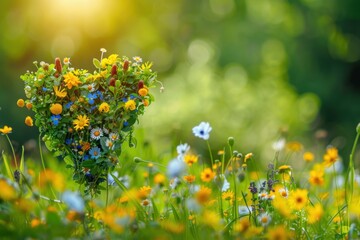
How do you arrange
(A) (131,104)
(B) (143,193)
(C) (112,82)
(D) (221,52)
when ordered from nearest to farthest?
(B) (143,193) < (A) (131,104) < (C) (112,82) < (D) (221,52)

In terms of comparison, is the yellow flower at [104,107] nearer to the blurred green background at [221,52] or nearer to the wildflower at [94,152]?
the wildflower at [94,152]

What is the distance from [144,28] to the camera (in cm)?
1448

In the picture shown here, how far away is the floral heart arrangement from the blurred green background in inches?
309

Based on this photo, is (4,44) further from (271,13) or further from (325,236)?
(325,236)

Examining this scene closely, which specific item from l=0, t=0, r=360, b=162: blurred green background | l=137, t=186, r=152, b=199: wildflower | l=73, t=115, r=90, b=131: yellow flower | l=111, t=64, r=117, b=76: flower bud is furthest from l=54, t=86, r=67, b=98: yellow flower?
l=0, t=0, r=360, b=162: blurred green background

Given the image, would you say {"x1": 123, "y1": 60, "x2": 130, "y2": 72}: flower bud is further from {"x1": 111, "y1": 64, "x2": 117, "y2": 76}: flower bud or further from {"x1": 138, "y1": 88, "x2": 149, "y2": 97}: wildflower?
{"x1": 138, "y1": 88, "x2": 149, "y2": 97}: wildflower

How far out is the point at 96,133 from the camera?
9.97 feet

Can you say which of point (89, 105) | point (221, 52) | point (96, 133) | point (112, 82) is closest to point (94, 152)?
point (96, 133)

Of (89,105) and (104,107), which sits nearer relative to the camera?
(104,107)

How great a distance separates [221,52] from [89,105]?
36.7 feet

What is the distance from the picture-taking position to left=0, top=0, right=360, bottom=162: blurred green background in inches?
472

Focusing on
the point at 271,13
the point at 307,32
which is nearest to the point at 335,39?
the point at 307,32

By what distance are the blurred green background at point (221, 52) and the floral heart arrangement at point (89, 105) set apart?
7.86 metres

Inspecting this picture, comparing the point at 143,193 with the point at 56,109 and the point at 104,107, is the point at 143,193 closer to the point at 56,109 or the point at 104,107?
the point at 104,107
